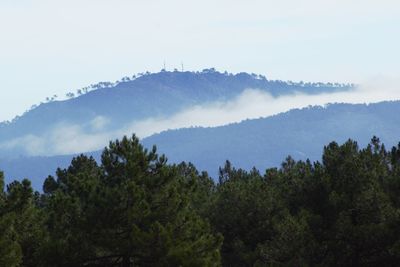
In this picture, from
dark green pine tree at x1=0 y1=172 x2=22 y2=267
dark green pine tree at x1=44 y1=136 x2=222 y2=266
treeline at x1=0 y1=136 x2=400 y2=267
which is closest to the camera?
dark green pine tree at x1=0 y1=172 x2=22 y2=267

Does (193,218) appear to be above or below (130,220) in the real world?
below

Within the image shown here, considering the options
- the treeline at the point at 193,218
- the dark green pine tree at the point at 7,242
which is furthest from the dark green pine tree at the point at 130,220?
the dark green pine tree at the point at 7,242

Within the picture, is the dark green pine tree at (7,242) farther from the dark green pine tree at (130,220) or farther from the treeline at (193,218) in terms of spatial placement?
the dark green pine tree at (130,220)

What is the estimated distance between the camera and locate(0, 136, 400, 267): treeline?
29.7 metres

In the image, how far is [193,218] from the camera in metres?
31.4

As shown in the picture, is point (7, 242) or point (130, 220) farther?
point (130, 220)

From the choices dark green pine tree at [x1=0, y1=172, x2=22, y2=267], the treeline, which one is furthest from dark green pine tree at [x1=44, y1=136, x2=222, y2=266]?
dark green pine tree at [x1=0, y1=172, x2=22, y2=267]

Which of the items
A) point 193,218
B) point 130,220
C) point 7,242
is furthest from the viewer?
point 193,218

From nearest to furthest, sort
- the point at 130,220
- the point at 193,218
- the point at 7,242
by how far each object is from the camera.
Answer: the point at 7,242, the point at 130,220, the point at 193,218

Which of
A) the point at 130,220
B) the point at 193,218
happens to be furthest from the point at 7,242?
the point at 193,218

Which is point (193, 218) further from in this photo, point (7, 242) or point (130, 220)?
point (7, 242)

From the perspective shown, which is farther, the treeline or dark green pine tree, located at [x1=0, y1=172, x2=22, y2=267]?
the treeline

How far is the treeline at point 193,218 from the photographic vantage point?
29672 millimetres

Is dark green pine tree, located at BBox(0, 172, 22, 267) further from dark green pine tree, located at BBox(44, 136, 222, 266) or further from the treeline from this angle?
dark green pine tree, located at BBox(44, 136, 222, 266)
